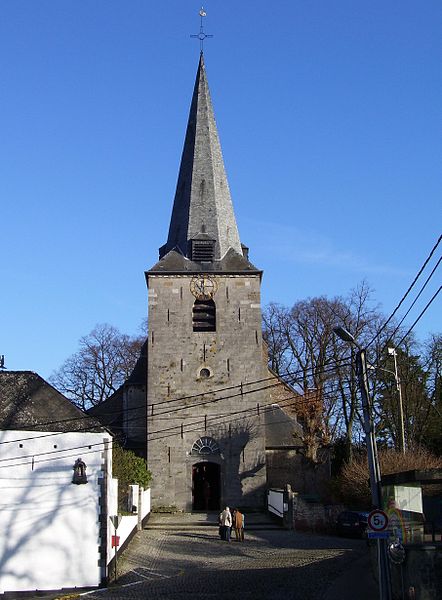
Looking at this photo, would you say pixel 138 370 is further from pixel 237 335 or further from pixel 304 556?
pixel 304 556

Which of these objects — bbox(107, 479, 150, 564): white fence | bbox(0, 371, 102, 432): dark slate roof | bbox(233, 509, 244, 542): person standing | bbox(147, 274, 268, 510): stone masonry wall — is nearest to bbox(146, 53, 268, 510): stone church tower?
bbox(147, 274, 268, 510): stone masonry wall

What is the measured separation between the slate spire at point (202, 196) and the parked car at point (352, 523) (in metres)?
13.3

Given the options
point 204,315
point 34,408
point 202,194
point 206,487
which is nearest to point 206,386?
point 204,315

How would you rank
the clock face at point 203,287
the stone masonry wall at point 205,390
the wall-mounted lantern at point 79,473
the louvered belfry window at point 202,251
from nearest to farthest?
the wall-mounted lantern at point 79,473
the stone masonry wall at point 205,390
the clock face at point 203,287
the louvered belfry window at point 202,251

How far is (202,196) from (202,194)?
0.12 m

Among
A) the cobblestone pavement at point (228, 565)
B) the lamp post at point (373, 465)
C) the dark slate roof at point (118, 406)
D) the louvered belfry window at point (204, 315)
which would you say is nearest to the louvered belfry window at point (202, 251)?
the louvered belfry window at point (204, 315)

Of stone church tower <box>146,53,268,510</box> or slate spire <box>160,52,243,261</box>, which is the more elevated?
slate spire <box>160,52,243,261</box>

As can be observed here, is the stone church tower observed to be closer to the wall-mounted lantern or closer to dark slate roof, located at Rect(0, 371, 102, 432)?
Result: dark slate roof, located at Rect(0, 371, 102, 432)

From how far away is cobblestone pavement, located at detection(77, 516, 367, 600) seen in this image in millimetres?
15203

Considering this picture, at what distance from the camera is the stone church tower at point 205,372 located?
3083cm

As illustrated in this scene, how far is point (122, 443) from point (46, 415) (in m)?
13.2

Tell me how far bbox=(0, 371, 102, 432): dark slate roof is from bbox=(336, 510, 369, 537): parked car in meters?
8.82

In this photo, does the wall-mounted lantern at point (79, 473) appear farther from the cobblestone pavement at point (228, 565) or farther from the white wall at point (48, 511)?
the cobblestone pavement at point (228, 565)

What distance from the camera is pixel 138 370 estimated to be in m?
36.2
